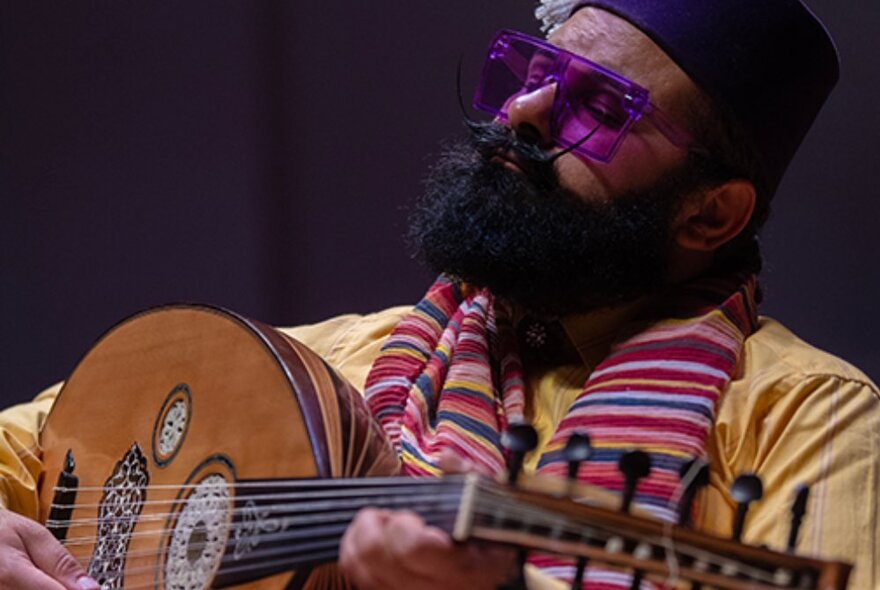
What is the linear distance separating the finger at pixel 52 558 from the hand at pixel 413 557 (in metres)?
0.59

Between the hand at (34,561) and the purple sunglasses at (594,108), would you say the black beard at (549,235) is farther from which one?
the hand at (34,561)

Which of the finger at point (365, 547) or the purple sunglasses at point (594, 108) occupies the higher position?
the purple sunglasses at point (594, 108)

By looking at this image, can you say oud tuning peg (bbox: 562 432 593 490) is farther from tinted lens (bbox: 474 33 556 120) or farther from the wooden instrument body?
tinted lens (bbox: 474 33 556 120)

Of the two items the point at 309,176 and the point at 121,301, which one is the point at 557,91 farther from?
the point at 121,301

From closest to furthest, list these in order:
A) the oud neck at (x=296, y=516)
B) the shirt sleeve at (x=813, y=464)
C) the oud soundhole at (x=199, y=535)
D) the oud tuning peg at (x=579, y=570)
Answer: the oud tuning peg at (x=579, y=570) → the oud neck at (x=296, y=516) → the oud soundhole at (x=199, y=535) → the shirt sleeve at (x=813, y=464)

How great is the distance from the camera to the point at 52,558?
1616 millimetres

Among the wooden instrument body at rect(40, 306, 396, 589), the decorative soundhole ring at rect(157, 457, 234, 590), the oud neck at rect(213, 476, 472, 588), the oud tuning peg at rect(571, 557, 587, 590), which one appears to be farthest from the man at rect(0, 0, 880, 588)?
the oud tuning peg at rect(571, 557, 587, 590)

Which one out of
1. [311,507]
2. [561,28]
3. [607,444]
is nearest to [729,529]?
[607,444]

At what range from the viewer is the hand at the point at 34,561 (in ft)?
5.15

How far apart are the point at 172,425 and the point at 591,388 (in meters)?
0.55

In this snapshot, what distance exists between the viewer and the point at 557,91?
5.93 feet

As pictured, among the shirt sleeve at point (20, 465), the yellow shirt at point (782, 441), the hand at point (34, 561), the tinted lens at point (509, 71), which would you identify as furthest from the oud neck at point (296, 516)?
the tinted lens at point (509, 71)

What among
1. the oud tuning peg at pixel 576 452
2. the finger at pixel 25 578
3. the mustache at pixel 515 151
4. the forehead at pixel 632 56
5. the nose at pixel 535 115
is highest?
the forehead at pixel 632 56

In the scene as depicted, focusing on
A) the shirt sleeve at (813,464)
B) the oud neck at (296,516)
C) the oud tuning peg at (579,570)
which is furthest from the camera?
the shirt sleeve at (813,464)
